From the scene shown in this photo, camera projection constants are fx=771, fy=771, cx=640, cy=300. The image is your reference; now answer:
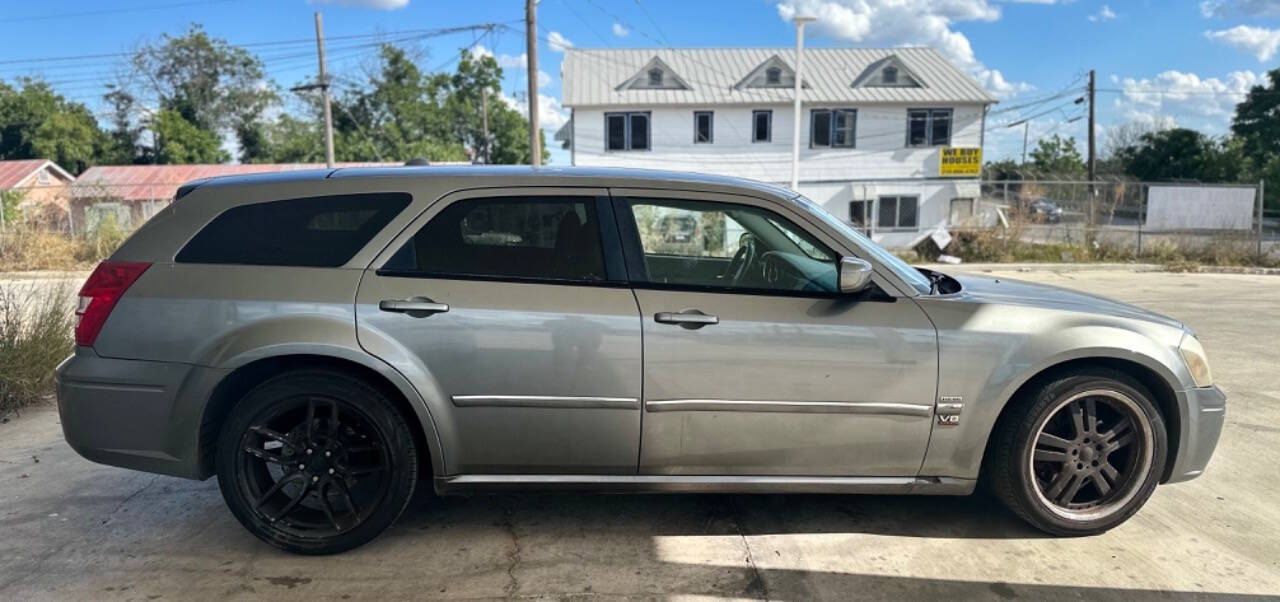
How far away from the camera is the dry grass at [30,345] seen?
553cm

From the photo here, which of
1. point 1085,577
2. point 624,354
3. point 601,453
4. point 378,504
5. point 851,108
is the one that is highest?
point 851,108

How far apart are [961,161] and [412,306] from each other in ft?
105

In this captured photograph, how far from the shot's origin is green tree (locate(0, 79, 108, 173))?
47406mm

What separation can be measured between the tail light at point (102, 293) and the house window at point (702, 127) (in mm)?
29327

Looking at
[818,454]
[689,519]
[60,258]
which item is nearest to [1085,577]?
[818,454]

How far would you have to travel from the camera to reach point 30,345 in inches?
227

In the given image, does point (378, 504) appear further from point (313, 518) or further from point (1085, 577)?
point (1085, 577)

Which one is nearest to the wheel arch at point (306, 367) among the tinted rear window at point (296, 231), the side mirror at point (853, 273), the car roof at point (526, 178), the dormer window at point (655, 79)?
the tinted rear window at point (296, 231)

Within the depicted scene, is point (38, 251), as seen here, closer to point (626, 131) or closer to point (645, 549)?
point (645, 549)

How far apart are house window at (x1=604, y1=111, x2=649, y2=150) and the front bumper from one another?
28.9 meters

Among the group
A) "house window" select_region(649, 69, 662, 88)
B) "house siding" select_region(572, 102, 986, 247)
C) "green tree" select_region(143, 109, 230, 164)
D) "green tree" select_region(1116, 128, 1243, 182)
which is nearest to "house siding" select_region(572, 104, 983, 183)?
"house siding" select_region(572, 102, 986, 247)

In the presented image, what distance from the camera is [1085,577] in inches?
124

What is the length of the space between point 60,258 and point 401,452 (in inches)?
655

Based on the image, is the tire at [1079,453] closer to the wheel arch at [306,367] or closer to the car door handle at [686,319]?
the car door handle at [686,319]
